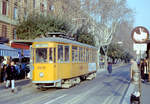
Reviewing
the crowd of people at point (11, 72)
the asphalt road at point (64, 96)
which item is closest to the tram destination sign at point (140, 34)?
the asphalt road at point (64, 96)

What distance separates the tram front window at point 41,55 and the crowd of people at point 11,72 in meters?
1.56

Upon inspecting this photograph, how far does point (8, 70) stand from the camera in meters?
14.8

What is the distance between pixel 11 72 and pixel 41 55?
6.67ft

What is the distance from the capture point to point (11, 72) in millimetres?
14703

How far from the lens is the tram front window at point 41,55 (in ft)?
48.1

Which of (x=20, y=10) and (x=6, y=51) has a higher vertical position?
(x=20, y=10)

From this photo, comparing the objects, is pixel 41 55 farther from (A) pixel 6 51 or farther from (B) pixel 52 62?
(A) pixel 6 51

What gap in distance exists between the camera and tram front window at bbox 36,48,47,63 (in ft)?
48.1

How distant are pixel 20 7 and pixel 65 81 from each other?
21192 millimetres

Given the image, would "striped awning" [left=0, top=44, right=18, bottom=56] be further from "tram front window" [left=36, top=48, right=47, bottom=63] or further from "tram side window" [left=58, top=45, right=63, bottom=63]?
"tram side window" [left=58, top=45, right=63, bottom=63]

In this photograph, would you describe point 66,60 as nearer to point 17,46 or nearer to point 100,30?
point 17,46

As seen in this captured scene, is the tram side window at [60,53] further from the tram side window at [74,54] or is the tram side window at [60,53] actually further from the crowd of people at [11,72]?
the crowd of people at [11,72]

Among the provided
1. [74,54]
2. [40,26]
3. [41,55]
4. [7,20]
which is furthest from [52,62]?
[7,20]

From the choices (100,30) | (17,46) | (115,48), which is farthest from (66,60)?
(115,48)
